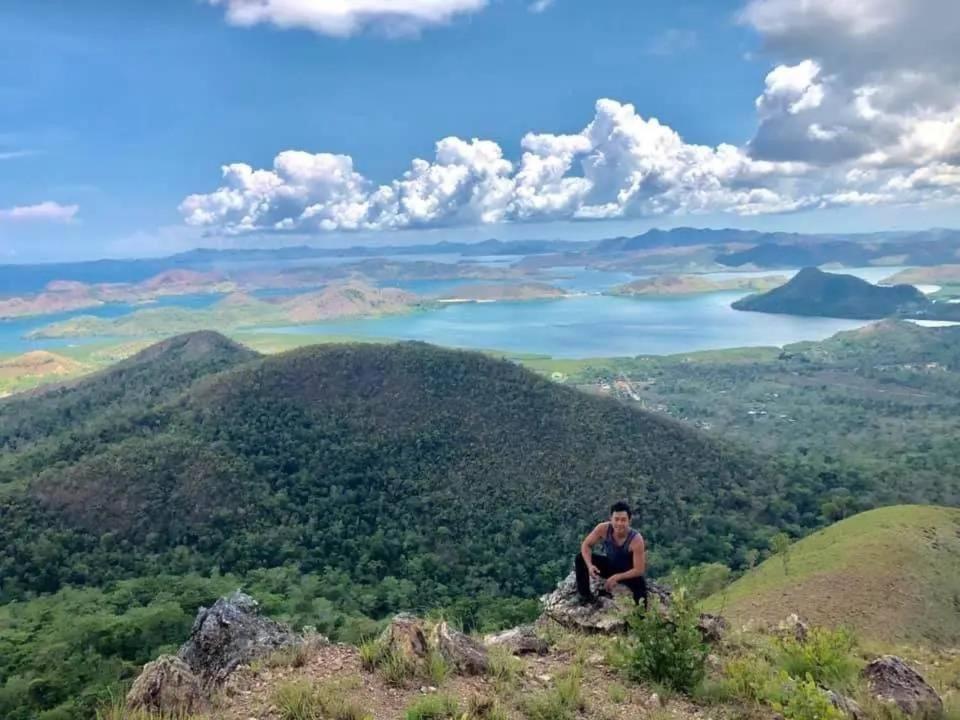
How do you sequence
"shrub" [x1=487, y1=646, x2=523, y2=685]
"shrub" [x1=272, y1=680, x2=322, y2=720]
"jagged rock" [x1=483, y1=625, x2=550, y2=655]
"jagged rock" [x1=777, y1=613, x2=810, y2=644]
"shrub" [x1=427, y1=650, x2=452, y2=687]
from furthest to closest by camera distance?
"jagged rock" [x1=777, y1=613, x2=810, y2=644] < "jagged rock" [x1=483, y1=625, x2=550, y2=655] < "shrub" [x1=487, y1=646, x2=523, y2=685] < "shrub" [x1=427, y1=650, x2=452, y2=687] < "shrub" [x1=272, y1=680, x2=322, y2=720]

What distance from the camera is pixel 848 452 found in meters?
95.9

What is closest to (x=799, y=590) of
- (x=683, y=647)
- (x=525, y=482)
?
(x=683, y=647)

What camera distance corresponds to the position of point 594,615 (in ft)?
42.5

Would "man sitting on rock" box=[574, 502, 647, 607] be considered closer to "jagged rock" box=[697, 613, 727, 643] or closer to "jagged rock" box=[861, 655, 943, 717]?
"jagged rock" box=[697, 613, 727, 643]

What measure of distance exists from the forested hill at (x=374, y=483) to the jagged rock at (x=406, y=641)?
1208 inches

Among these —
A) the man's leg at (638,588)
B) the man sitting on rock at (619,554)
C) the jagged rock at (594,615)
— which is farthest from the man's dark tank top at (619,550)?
the jagged rock at (594,615)

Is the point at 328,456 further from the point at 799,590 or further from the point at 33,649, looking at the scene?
the point at 799,590

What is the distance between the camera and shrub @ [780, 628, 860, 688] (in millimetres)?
10711

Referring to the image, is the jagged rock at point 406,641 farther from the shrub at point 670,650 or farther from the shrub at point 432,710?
the shrub at point 670,650

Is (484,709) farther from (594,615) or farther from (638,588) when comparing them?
(594,615)

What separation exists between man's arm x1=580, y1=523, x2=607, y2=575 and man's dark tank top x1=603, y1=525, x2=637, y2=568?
0.39ft

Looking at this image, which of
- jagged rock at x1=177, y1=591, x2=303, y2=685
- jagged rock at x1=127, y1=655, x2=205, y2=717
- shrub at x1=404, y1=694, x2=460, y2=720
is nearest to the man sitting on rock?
shrub at x1=404, y1=694, x2=460, y2=720

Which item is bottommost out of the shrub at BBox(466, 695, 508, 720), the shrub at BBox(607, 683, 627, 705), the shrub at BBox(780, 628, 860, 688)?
the shrub at BBox(780, 628, 860, 688)

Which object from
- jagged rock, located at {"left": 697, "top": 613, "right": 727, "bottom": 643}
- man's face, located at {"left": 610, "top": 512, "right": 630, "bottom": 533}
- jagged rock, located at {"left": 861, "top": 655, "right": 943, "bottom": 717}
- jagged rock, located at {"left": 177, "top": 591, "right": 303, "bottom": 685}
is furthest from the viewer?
jagged rock, located at {"left": 697, "top": 613, "right": 727, "bottom": 643}
